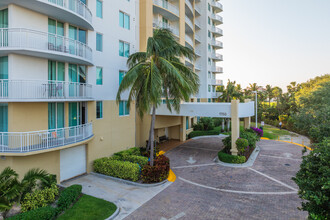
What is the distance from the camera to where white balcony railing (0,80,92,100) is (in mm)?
10961

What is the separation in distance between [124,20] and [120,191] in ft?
48.6

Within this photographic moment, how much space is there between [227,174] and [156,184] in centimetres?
584

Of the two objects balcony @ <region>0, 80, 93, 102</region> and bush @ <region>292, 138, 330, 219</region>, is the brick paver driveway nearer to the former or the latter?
bush @ <region>292, 138, 330, 219</region>

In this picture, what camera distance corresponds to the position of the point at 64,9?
11961 millimetres

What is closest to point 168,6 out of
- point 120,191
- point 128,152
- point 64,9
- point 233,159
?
point 64,9

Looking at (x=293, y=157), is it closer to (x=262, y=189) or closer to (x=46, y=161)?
(x=262, y=189)

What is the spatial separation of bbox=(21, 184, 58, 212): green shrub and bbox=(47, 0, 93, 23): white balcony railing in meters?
10.7

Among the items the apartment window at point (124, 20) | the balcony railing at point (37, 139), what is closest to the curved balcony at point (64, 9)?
the apartment window at point (124, 20)

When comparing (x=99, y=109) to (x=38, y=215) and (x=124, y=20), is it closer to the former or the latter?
(x=124, y=20)

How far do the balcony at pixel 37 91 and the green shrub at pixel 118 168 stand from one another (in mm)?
5133

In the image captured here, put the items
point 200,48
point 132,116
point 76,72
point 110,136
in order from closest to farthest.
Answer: point 76,72
point 110,136
point 132,116
point 200,48

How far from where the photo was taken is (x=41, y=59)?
492 inches

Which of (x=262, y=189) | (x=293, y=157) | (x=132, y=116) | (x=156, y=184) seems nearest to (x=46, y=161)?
(x=156, y=184)

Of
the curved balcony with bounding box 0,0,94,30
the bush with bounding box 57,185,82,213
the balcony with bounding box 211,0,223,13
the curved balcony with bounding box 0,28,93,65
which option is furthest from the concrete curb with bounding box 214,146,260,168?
the balcony with bounding box 211,0,223,13
